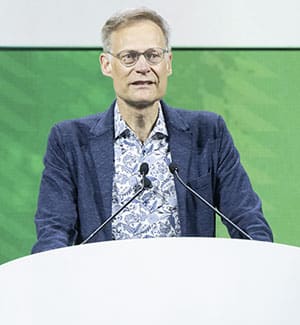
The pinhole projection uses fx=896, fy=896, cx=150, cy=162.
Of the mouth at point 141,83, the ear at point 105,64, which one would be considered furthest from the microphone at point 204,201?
the ear at point 105,64

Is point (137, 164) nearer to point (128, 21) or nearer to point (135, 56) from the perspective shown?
point (135, 56)

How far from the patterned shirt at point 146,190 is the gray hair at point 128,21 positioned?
0.72ft

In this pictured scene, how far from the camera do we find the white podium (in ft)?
2.51

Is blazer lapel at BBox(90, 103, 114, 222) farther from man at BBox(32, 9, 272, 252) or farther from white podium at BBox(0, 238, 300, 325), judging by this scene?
white podium at BBox(0, 238, 300, 325)

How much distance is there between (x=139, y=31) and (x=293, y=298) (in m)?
1.58

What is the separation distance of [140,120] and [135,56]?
0.54ft

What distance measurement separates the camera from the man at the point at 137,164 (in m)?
2.22

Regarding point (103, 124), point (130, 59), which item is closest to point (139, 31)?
point (130, 59)

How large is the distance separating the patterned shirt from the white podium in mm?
1334

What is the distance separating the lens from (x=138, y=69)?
7.46 ft

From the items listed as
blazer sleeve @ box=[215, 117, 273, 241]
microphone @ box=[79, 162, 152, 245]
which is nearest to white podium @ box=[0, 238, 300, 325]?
microphone @ box=[79, 162, 152, 245]

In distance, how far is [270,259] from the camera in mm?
819

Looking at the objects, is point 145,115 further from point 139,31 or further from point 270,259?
point 270,259

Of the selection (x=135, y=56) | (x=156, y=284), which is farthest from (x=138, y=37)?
(x=156, y=284)
